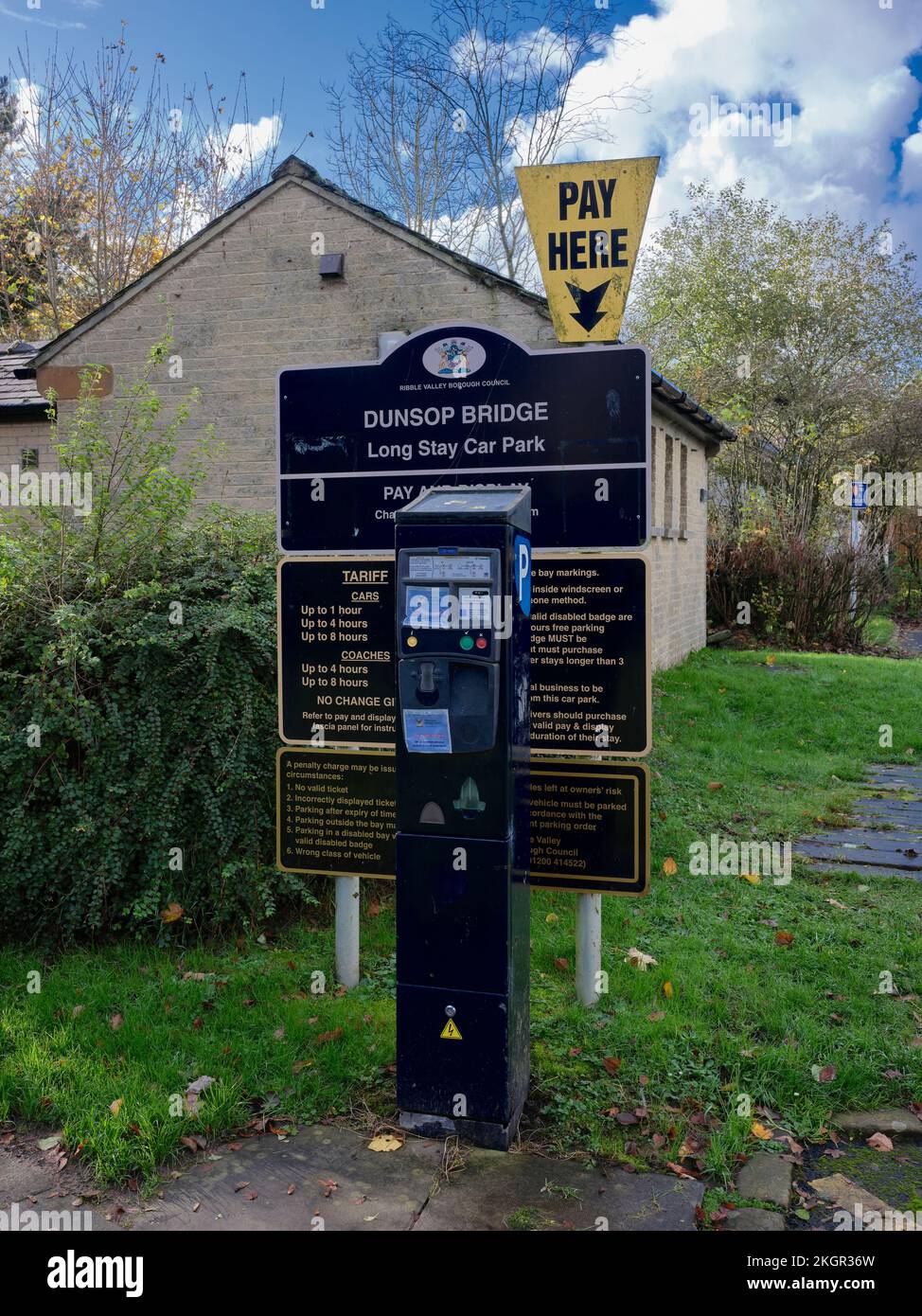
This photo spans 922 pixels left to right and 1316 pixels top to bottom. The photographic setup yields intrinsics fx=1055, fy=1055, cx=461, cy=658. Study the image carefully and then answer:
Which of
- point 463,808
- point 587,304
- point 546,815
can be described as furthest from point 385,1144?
point 587,304

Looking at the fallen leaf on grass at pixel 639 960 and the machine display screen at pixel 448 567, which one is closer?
the machine display screen at pixel 448 567

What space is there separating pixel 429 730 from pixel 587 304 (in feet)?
6.45

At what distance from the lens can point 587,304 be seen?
428 cm

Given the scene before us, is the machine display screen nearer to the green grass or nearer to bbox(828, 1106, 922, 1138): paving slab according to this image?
the green grass

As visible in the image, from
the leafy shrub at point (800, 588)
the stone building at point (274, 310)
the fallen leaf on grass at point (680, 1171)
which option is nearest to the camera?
the fallen leaf on grass at point (680, 1171)

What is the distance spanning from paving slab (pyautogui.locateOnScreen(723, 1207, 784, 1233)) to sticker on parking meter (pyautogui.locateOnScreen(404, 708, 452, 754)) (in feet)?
5.37

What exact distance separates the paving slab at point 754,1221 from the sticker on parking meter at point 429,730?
1.64 meters

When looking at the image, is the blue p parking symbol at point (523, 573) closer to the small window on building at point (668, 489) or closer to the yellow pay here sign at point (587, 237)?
the yellow pay here sign at point (587, 237)

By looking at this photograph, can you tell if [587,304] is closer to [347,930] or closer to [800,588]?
[347,930]

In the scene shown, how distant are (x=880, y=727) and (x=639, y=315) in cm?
1929

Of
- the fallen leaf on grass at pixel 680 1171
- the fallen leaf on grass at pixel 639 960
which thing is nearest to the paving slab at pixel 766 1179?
the fallen leaf on grass at pixel 680 1171

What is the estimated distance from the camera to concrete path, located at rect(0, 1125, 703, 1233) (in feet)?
10.3

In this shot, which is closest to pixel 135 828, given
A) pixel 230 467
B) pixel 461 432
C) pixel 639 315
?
pixel 461 432

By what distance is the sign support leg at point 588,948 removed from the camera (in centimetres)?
445
